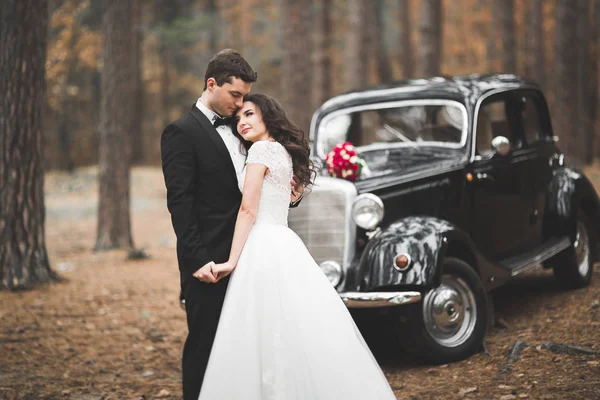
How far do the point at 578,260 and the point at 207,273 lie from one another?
4.90 metres

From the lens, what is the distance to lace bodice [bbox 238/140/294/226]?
12.2 ft

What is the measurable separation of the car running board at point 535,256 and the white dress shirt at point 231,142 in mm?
3057

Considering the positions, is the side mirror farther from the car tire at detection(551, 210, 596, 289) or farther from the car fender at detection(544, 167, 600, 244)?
the car tire at detection(551, 210, 596, 289)

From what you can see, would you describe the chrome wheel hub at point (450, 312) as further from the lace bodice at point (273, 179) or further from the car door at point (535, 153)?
the lace bodice at point (273, 179)

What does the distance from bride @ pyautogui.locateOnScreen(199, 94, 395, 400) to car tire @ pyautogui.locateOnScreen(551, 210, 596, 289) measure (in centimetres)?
403

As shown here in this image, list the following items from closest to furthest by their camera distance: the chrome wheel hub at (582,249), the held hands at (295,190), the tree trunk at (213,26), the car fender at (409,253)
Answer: the held hands at (295,190), the car fender at (409,253), the chrome wheel hub at (582,249), the tree trunk at (213,26)

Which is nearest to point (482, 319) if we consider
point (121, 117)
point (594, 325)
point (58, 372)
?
point (594, 325)

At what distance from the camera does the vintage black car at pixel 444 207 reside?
5.12m

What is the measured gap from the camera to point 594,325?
5.57 metres

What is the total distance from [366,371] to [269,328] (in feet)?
1.88

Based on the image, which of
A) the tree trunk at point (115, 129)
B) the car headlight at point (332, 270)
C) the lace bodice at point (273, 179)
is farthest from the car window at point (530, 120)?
the tree trunk at point (115, 129)

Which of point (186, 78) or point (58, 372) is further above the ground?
point (186, 78)

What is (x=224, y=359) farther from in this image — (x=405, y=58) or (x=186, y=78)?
(x=186, y=78)

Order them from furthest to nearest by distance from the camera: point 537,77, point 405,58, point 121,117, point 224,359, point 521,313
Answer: point 405,58
point 537,77
point 121,117
point 521,313
point 224,359
